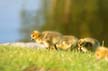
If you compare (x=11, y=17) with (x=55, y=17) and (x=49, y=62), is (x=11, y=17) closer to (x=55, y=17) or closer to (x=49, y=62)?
(x=55, y=17)

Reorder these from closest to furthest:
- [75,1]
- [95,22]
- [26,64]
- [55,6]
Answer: [26,64] < [95,22] < [55,6] < [75,1]

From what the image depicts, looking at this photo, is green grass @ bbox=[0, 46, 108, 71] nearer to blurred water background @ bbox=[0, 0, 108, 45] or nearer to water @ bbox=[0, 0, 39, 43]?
water @ bbox=[0, 0, 39, 43]

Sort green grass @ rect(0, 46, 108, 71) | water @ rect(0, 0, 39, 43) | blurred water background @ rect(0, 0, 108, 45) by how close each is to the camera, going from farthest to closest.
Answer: blurred water background @ rect(0, 0, 108, 45) → water @ rect(0, 0, 39, 43) → green grass @ rect(0, 46, 108, 71)

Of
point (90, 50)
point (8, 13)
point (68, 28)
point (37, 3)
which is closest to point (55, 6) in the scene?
point (37, 3)

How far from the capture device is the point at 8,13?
63.8ft

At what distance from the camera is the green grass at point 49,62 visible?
6.50 metres

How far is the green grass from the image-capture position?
650 cm

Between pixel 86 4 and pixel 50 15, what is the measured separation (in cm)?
251

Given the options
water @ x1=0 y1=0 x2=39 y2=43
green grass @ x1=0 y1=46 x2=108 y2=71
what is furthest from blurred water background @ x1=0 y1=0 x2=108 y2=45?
green grass @ x1=0 y1=46 x2=108 y2=71

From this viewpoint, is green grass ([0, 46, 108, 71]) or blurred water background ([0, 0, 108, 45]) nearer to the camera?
green grass ([0, 46, 108, 71])

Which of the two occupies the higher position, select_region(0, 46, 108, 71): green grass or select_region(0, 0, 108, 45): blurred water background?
select_region(0, 46, 108, 71): green grass

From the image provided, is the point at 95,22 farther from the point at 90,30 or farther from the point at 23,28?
the point at 23,28

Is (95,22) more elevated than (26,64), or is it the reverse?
(26,64)

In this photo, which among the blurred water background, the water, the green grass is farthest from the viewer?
the blurred water background
